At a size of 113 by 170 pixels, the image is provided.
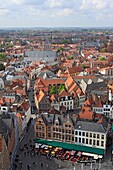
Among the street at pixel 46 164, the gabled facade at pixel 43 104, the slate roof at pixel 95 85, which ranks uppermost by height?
the slate roof at pixel 95 85

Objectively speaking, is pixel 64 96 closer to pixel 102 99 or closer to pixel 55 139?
pixel 102 99

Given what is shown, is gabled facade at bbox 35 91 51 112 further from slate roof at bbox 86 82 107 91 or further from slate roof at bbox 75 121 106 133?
slate roof at bbox 75 121 106 133

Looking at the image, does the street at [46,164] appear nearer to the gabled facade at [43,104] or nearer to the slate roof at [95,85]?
the gabled facade at [43,104]

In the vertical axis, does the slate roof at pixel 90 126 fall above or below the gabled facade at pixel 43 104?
above

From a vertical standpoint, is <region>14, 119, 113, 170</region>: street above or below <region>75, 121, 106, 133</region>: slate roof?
below

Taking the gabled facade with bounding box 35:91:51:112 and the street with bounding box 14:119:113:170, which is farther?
the gabled facade with bounding box 35:91:51:112

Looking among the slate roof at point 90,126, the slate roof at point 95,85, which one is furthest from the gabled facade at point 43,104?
the slate roof at point 90,126

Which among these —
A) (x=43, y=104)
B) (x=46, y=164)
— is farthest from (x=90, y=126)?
(x=43, y=104)

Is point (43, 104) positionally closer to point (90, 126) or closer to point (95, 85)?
point (95, 85)

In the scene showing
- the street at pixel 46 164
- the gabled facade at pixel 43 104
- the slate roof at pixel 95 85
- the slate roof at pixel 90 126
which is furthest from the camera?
the slate roof at pixel 95 85

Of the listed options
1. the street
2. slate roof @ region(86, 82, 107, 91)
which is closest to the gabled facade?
slate roof @ region(86, 82, 107, 91)

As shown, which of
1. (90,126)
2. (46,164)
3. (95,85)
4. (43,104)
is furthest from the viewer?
(95,85)
